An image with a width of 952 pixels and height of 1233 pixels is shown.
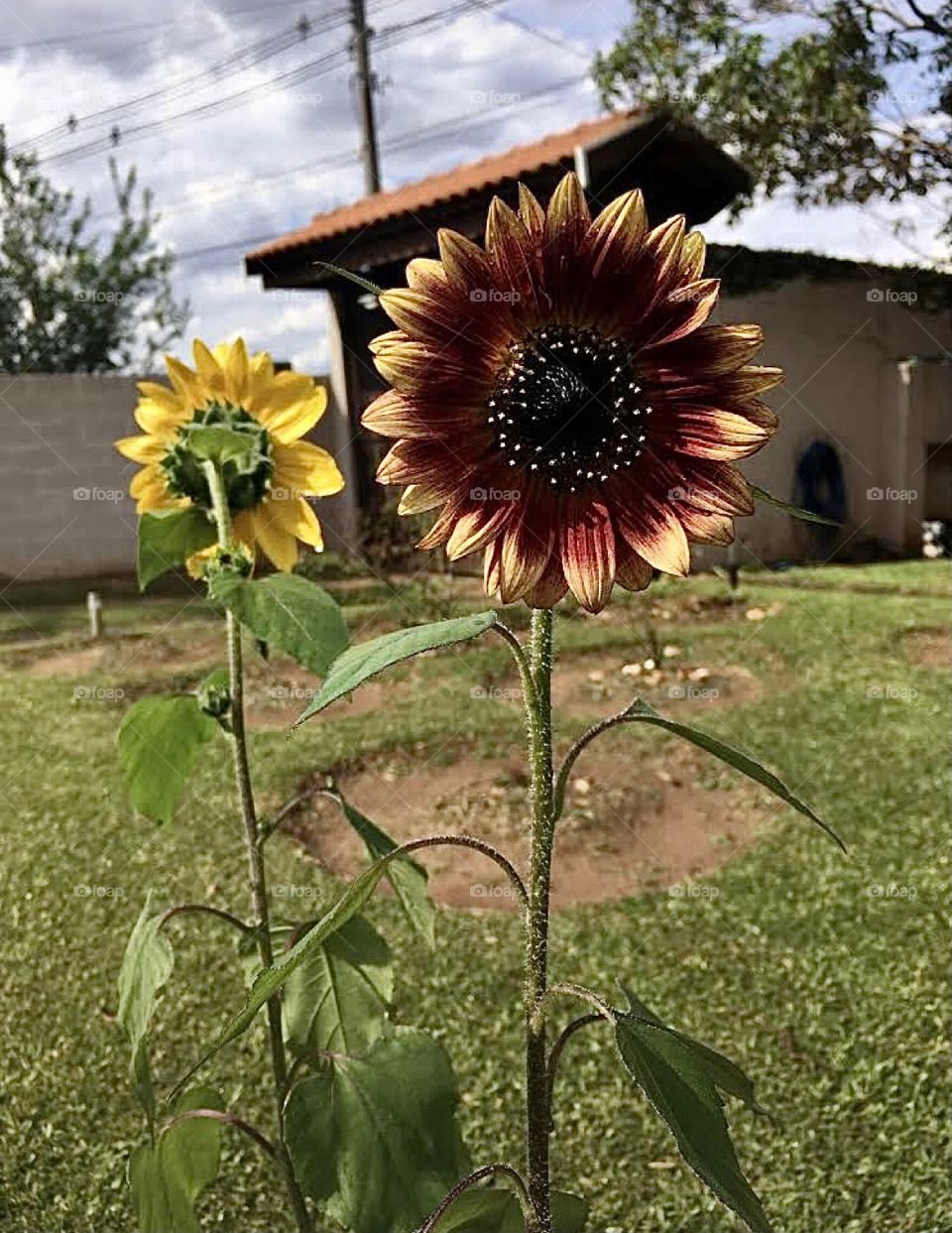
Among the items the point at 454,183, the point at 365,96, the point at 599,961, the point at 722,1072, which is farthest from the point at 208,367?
the point at 365,96

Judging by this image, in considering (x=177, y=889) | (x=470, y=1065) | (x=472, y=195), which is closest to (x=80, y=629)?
(x=472, y=195)

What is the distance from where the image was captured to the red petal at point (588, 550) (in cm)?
68

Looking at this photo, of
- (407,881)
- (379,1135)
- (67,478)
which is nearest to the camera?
(379,1135)

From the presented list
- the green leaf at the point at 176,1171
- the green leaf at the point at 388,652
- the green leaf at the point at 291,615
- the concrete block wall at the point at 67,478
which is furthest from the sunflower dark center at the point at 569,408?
the concrete block wall at the point at 67,478

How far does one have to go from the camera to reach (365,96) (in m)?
10.2

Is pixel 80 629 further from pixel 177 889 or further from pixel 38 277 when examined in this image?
pixel 38 277

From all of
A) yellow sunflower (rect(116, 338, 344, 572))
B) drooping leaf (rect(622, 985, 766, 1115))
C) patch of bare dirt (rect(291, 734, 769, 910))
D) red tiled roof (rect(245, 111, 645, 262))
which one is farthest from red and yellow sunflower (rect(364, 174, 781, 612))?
red tiled roof (rect(245, 111, 645, 262))

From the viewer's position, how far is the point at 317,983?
112cm

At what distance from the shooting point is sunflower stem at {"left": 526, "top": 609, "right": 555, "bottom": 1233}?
2.41 feet

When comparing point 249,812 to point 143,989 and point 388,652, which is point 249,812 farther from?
point 388,652

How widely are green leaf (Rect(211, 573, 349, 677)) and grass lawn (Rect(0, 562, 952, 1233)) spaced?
0.74 meters

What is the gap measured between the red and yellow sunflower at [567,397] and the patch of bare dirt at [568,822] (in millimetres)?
1971

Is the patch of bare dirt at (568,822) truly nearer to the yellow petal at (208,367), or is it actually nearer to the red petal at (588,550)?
the yellow petal at (208,367)

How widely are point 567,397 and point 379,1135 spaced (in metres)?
0.59
